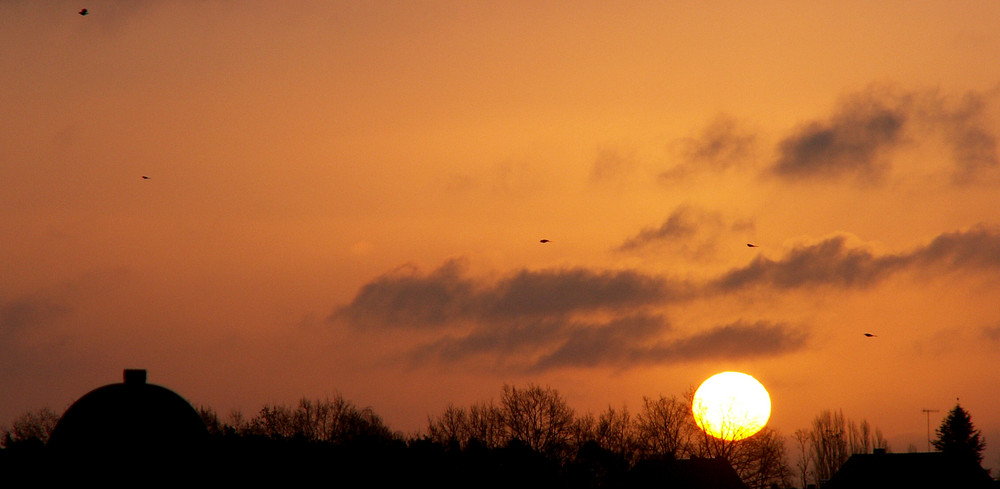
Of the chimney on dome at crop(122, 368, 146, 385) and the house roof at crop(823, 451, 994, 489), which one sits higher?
the chimney on dome at crop(122, 368, 146, 385)

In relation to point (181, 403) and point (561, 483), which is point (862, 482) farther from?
point (181, 403)

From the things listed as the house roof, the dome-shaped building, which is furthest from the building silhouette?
the house roof

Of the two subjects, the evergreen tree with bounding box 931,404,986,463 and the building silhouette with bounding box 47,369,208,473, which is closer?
the building silhouette with bounding box 47,369,208,473

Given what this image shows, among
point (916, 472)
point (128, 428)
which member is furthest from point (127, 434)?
point (916, 472)

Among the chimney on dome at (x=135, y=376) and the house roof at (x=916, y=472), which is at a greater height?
the chimney on dome at (x=135, y=376)

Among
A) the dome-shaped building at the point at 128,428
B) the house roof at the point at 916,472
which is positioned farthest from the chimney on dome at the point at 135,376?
the house roof at the point at 916,472

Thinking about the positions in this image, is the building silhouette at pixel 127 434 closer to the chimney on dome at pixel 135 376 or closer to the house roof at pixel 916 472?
the chimney on dome at pixel 135 376

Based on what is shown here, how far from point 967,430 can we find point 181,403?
104m

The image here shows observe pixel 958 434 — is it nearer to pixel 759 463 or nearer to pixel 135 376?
pixel 759 463

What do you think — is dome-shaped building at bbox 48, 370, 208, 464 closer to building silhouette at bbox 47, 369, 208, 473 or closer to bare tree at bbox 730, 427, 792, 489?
building silhouette at bbox 47, 369, 208, 473

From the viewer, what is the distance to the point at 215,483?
4953 centimetres

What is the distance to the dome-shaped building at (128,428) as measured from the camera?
46.3m

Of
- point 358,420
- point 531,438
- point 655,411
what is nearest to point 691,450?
point 655,411

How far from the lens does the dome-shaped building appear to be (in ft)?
152
